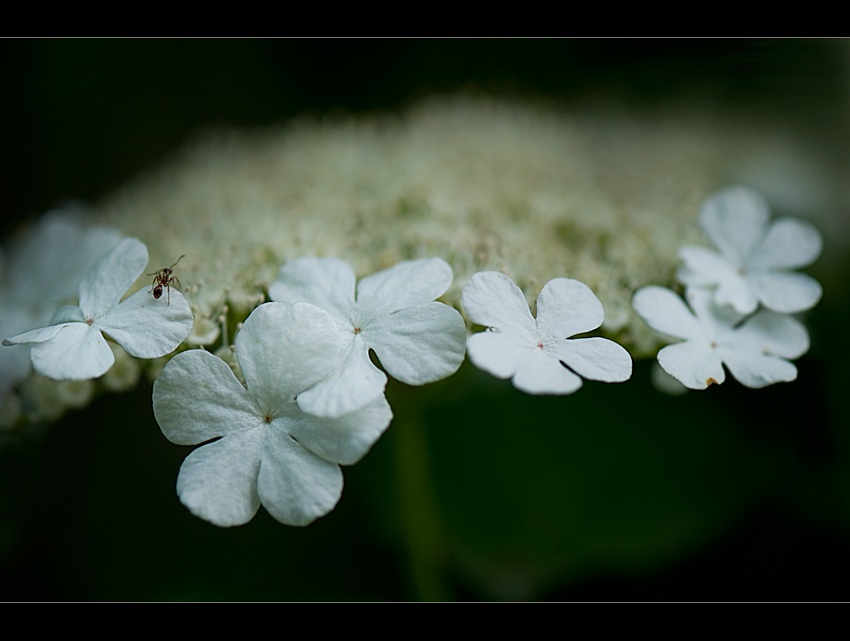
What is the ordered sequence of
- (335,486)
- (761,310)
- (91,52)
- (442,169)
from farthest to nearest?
(91,52) → (442,169) → (761,310) → (335,486)

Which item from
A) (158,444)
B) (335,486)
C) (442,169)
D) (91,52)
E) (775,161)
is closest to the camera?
(335,486)

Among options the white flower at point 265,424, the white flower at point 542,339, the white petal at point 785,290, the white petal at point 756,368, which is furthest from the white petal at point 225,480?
the white petal at point 785,290

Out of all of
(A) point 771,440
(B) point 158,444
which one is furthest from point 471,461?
(B) point 158,444

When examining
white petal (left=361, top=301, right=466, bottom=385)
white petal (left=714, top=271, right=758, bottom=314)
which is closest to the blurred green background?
white petal (left=714, top=271, right=758, bottom=314)

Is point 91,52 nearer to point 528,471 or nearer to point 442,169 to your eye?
point 442,169

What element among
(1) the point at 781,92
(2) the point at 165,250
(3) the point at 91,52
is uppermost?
(3) the point at 91,52

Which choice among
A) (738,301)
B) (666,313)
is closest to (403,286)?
(666,313)
